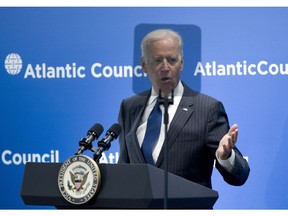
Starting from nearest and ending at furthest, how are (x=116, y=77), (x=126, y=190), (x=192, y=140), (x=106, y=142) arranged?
(x=126, y=190) < (x=106, y=142) < (x=192, y=140) < (x=116, y=77)

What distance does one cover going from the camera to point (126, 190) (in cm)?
258

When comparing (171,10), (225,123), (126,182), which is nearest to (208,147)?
(225,123)

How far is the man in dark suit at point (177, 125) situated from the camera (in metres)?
3.27

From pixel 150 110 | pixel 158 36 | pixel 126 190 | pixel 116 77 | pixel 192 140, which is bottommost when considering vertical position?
A: pixel 126 190

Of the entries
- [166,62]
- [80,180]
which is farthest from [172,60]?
[80,180]

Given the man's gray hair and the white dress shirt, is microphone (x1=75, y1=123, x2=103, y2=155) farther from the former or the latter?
the man's gray hair

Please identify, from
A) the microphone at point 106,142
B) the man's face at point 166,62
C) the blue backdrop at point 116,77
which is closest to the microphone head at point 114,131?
the microphone at point 106,142

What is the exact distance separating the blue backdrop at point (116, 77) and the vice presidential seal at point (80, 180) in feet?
4.87

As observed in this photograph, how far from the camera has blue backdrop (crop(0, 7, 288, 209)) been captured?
13.7 ft

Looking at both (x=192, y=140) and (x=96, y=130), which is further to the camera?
(x=192, y=140)

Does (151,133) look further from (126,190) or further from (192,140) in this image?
(126,190)

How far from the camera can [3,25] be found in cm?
438

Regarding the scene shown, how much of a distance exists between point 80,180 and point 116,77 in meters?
1.71

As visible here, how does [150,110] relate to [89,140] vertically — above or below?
above
